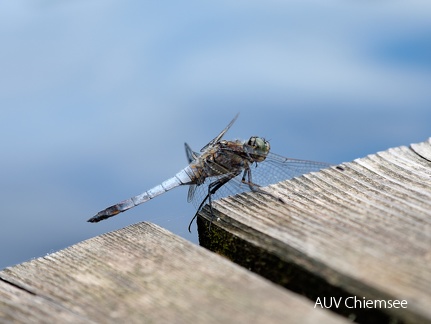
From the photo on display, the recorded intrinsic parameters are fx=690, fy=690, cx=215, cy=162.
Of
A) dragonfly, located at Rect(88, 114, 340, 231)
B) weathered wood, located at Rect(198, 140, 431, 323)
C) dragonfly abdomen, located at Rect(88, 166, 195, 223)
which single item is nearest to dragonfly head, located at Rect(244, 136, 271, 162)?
dragonfly, located at Rect(88, 114, 340, 231)

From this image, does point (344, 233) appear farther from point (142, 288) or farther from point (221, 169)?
point (221, 169)

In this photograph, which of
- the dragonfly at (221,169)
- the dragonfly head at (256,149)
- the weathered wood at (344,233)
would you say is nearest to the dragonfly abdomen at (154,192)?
Answer: the dragonfly at (221,169)

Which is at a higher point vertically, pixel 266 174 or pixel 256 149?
pixel 256 149

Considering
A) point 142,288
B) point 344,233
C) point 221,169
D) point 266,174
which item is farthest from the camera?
point 221,169

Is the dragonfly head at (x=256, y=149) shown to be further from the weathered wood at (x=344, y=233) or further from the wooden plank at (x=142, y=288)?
the wooden plank at (x=142, y=288)

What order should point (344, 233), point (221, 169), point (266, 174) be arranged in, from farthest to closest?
1. point (221, 169)
2. point (266, 174)
3. point (344, 233)

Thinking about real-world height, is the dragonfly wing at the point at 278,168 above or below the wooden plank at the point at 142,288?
above

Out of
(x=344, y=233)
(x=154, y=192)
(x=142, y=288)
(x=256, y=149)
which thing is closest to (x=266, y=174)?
(x=256, y=149)

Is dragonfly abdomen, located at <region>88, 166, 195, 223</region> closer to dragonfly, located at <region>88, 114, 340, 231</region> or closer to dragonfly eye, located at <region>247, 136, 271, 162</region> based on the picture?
dragonfly, located at <region>88, 114, 340, 231</region>
